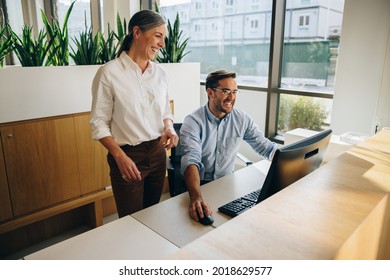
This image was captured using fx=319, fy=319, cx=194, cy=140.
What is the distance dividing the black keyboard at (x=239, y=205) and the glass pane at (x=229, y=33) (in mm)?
2443

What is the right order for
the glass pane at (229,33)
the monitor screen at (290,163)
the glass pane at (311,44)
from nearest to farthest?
the monitor screen at (290,163) → the glass pane at (311,44) → the glass pane at (229,33)

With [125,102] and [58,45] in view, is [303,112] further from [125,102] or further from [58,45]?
[58,45]

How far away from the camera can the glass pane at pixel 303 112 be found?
10.9 ft

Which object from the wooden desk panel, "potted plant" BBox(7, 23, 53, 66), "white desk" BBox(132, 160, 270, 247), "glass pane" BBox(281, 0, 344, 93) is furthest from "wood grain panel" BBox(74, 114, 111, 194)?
"glass pane" BBox(281, 0, 344, 93)

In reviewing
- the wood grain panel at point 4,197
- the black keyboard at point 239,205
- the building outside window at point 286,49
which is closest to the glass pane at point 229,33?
the building outside window at point 286,49

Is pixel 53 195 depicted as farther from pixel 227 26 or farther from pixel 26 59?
pixel 227 26

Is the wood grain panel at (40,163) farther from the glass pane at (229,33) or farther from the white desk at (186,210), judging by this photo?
the glass pane at (229,33)

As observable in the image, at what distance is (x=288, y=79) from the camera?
3543mm

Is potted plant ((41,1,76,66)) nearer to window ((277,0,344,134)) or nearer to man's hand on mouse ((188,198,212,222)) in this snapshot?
man's hand on mouse ((188,198,212,222))

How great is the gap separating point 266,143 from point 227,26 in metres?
2.45

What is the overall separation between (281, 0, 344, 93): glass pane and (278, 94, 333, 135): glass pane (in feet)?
0.41

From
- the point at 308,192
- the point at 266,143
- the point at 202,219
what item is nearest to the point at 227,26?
the point at 266,143

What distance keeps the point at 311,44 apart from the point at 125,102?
238 centimetres

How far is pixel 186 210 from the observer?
4.70 ft
